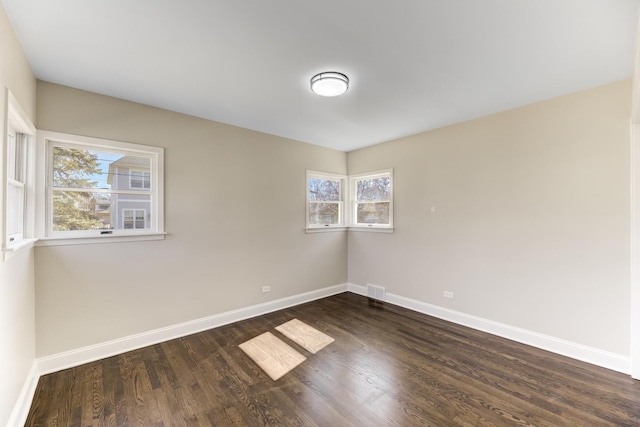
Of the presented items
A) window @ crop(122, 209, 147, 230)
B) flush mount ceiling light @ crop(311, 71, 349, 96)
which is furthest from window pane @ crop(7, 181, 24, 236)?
flush mount ceiling light @ crop(311, 71, 349, 96)

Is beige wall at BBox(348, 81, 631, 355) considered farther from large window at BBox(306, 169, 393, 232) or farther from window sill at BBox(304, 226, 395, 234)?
large window at BBox(306, 169, 393, 232)

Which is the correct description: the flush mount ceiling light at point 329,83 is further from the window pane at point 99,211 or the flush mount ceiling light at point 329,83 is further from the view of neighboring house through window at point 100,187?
the window pane at point 99,211

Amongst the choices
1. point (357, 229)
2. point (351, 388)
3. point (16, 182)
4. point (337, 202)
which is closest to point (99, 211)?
point (16, 182)

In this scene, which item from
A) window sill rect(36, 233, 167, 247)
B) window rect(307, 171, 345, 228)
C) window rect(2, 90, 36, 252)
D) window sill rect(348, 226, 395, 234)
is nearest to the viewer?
window rect(2, 90, 36, 252)

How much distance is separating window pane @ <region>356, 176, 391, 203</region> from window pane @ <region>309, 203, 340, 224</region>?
49 cm

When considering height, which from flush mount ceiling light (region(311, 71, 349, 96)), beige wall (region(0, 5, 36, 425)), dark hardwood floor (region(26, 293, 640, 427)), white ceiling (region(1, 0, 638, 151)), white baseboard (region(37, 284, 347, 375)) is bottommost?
dark hardwood floor (region(26, 293, 640, 427))

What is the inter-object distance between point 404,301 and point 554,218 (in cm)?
218

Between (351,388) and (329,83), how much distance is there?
103 inches

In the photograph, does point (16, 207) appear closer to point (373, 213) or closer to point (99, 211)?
point (99, 211)

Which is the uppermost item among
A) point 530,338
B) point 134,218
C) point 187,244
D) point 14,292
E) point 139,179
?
point 139,179

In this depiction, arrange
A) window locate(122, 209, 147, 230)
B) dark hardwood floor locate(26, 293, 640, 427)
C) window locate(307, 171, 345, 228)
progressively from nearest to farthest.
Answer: dark hardwood floor locate(26, 293, 640, 427) < window locate(122, 209, 147, 230) < window locate(307, 171, 345, 228)

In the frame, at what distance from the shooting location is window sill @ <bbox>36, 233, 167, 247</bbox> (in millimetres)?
2435

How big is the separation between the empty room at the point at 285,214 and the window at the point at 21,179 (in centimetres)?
2

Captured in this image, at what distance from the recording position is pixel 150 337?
2.95 metres
